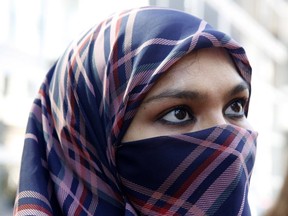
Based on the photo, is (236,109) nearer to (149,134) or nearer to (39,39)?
(149,134)

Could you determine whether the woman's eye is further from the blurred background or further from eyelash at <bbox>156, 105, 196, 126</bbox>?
the blurred background

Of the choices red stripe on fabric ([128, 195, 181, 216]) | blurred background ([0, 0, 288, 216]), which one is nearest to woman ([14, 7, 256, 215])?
red stripe on fabric ([128, 195, 181, 216])

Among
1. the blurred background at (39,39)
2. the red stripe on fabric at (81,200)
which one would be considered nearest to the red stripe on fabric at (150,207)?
the red stripe on fabric at (81,200)

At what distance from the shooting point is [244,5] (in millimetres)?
14195

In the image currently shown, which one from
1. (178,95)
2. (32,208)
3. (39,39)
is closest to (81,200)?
(32,208)

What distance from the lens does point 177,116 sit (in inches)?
65.6

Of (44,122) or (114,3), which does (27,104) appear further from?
(44,122)

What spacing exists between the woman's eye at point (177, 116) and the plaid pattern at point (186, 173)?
0.16 feet

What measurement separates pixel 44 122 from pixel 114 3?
804 cm

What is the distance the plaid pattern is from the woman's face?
1.4 inches

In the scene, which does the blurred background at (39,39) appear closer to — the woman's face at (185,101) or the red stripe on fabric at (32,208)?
the woman's face at (185,101)

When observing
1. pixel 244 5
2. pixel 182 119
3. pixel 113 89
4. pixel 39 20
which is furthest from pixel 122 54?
pixel 244 5

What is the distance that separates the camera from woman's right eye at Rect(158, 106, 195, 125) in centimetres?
167

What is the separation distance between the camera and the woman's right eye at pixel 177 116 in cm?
167
